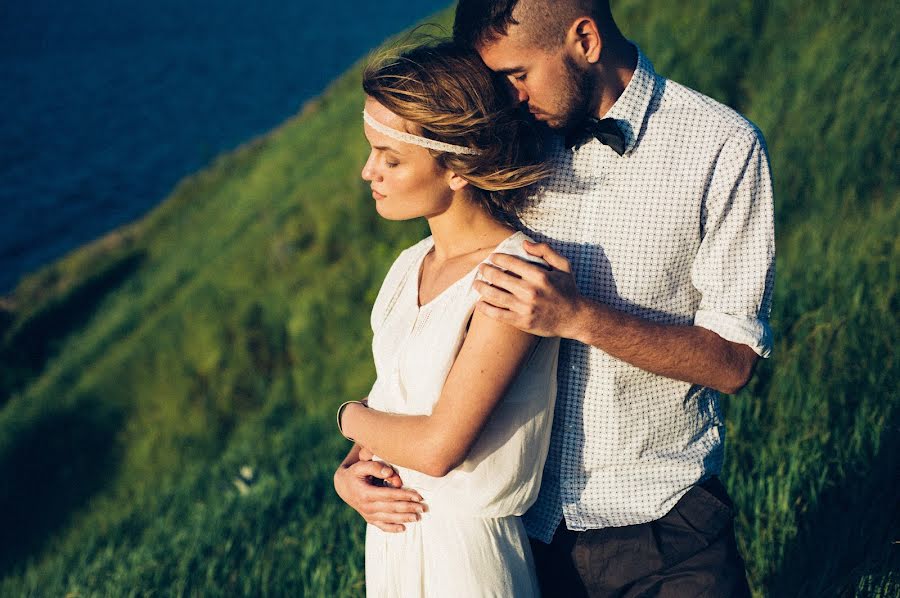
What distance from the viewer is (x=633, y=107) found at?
206cm

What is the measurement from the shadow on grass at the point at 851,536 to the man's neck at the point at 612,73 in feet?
5.14

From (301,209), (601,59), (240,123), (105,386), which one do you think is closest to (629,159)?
(601,59)

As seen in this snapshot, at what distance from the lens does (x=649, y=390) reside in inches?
81.9

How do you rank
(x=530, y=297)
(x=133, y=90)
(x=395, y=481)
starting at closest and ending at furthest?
(x=530, y=297)
(x=395, y=481)
(x=133, y=90)

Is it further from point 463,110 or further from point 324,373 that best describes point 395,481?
point 324,373

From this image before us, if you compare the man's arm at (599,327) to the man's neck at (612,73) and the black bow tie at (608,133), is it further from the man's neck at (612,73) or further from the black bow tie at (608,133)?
the man's neck at (612,73)

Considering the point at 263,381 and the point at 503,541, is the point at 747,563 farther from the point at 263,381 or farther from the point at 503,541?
the point at 263,381

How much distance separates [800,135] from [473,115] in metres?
4.41

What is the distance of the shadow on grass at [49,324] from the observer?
1537cm

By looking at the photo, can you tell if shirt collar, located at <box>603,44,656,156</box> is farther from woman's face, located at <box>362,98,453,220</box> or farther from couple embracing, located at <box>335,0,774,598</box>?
woman's face, located at <box>362,98,453,220</box>

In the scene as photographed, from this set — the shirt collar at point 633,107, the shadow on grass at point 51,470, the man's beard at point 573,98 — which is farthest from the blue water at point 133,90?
the shirt collar at point 633,107

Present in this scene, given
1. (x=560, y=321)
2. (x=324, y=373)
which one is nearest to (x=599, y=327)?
(x=560, y=321)

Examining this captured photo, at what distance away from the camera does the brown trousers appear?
2.01 metres

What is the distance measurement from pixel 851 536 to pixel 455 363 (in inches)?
66.3
